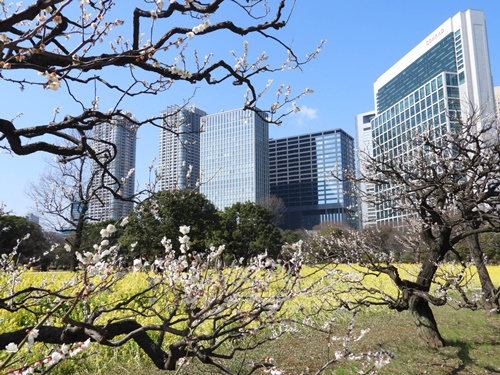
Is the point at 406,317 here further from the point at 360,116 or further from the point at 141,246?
the point at 360,116

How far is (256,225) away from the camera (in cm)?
2447

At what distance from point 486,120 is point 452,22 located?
84.1 meters

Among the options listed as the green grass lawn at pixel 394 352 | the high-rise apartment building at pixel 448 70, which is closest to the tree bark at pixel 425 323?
the green grass lawn at pixel 394 352

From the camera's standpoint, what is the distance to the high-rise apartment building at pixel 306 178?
363 ft

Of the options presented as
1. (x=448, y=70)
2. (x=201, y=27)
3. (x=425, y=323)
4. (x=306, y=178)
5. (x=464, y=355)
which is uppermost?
(x=448, y=70)

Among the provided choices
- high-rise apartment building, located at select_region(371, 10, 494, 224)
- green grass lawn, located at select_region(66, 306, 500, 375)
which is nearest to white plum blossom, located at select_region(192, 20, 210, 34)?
green grass lawn, located at select_region(66, 306, 500, 375)

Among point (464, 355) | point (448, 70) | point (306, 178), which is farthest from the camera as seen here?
point (306, 178)

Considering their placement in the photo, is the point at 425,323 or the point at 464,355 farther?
the point at 425,323

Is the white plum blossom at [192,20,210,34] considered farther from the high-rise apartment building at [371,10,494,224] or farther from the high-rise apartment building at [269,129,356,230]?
the high-rise apartment building at [269,129,356,230]

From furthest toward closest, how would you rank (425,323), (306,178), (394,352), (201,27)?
(306,178)
(425,323)
(394,352)
(201,27)

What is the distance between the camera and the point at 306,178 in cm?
11244

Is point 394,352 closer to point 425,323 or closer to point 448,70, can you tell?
point 425,323

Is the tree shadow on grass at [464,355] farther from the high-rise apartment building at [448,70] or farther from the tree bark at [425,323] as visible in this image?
the high-rise apartment building at [448,70]

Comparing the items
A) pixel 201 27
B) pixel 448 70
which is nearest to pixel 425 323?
pixel 201 27
